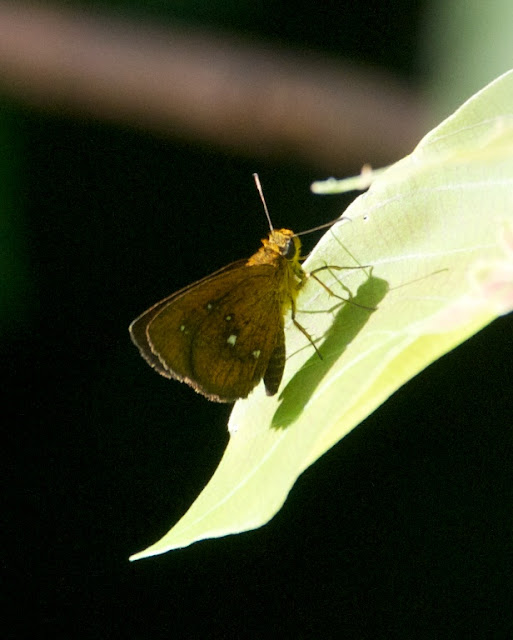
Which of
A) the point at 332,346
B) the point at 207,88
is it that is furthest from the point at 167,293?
the point at 332,346

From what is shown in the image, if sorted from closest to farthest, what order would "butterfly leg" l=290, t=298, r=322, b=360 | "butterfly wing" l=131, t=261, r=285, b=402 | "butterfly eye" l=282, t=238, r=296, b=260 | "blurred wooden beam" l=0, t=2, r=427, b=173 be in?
"butterfly leg" l=290, t=298, r=322, b=360 < "butterfly wing" l=131, t=261, r=285, b=402 < "butterfly eye" l=282, t=238, r=296, b=260 < "blurred wooden beam" l=0, t=2, r=427, b=173

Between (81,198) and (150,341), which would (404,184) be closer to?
(150,341)

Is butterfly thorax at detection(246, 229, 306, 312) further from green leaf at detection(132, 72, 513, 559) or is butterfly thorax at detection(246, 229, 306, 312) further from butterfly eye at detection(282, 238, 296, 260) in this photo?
green leaf at detection(132, 72, 513, 559)

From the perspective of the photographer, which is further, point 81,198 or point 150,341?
point 81,198

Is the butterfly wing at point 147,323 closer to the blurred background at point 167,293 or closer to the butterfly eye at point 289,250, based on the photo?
the butterfly eye at point 289,250

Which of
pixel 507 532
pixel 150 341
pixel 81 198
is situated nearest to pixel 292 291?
pixel 150 341

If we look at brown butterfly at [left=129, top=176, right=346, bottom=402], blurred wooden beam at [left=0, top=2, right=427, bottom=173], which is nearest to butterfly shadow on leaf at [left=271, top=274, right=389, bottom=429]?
brown butterfly at [left=129, top=176, right=346, bottom=402]
